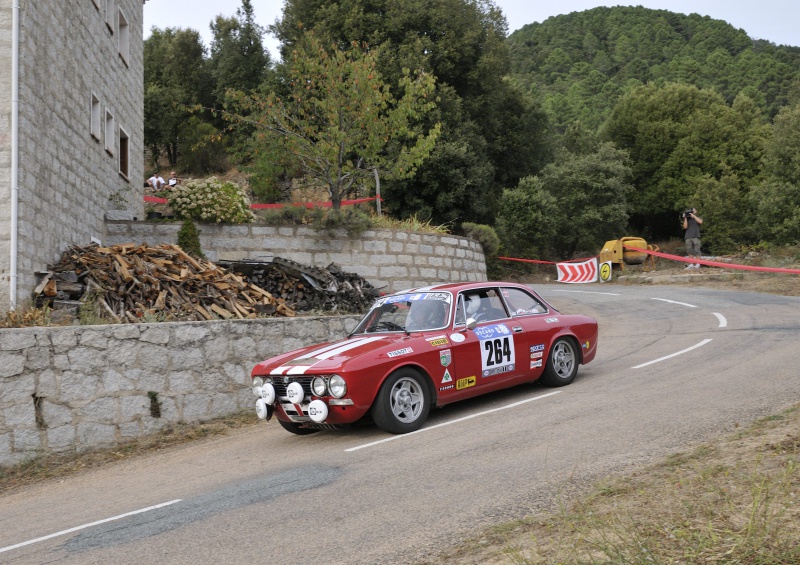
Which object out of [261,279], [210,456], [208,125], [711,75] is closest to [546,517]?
[210,456]

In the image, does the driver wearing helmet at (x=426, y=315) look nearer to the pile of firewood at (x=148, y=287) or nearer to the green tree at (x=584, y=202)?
the pile of firewood at (x=148, y=287)

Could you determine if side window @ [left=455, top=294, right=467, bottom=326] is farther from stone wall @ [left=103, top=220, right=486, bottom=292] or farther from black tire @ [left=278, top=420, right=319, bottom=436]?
stone wall @ [left=103, top=220, right=486, bottom=292]

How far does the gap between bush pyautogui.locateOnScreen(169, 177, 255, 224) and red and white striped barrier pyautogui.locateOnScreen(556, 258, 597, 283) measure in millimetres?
16735

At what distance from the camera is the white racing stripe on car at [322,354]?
8117mm

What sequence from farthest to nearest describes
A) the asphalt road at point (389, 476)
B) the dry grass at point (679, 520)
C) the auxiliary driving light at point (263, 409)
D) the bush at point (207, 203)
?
the bush at point (207, 203)
the auxiliary driving light at point (263, 409)
the asphalt road at point (389, 476)
the dry grass at point (679, 520)

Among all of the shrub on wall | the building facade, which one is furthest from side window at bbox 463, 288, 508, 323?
the shrub on wall

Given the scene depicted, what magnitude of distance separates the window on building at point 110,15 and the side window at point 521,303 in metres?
12.4

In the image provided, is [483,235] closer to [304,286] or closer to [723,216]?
[304,286]

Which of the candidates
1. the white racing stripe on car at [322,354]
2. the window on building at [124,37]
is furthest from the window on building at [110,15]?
the white racing stripe on car at [322,354]

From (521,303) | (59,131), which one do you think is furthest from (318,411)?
(59,131)

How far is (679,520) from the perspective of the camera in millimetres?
4184

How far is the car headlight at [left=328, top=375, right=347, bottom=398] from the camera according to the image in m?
7.71

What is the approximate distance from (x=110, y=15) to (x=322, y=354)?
13058 mm

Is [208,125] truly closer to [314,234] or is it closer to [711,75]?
[314,234]
